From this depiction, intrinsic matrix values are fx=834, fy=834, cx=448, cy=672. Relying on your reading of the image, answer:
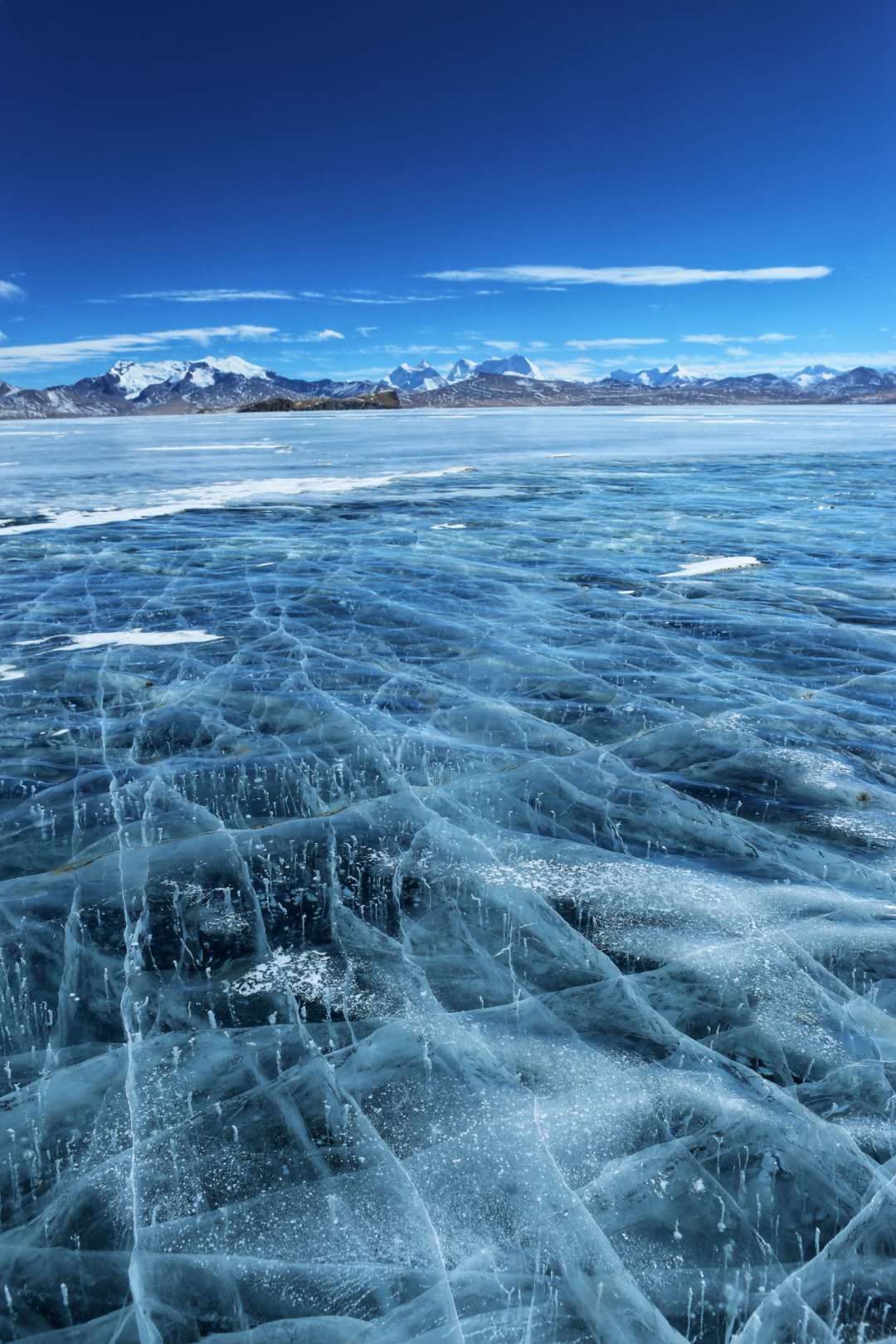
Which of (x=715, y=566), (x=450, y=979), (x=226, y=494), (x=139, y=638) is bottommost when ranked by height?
(x=450, y=979)

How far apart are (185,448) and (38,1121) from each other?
43.3 metres

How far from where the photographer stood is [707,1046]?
327 cm

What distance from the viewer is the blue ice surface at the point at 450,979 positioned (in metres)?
2.44

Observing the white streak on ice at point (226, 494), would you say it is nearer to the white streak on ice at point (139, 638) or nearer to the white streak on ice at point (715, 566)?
the white streak on ice at point (139, 638)

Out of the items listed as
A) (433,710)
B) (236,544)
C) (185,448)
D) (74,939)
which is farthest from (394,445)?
(74,939)

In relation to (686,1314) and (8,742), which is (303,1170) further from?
(8,742)

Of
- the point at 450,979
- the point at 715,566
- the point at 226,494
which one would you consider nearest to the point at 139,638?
the point at 450,979

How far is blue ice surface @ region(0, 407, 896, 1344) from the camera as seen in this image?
8.00ft

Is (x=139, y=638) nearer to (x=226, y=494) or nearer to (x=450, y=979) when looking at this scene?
(x=450, y=979)

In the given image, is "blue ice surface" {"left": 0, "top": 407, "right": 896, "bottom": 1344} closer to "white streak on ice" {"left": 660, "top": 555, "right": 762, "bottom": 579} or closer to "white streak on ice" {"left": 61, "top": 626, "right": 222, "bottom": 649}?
"white streak on ice" {"left": 61, "top": 626, "right": 222, "bottom": 649}

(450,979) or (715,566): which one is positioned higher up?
(715,566)

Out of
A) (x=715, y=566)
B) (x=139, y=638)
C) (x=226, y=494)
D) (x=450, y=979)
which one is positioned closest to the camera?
(x=450, y=979)

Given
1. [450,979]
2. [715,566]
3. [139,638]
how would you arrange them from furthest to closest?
[715,566], [139,638], [450,979]

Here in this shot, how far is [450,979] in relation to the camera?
3697 millimetres
